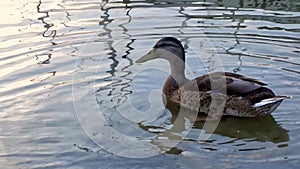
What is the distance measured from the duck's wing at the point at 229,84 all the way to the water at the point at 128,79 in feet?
1.13

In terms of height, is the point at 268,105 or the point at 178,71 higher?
the point at 178,71

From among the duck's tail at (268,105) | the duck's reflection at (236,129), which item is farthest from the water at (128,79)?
the duck's tail at (268,105)

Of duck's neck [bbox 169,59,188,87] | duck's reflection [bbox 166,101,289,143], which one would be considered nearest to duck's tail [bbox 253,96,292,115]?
duck's reflection [bbox 166,101,289,143]

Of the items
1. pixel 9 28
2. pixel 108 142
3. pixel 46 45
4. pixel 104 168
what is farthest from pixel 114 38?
pixel 104 168

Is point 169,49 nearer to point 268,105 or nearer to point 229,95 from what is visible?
point 229,95

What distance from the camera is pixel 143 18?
1051 cm

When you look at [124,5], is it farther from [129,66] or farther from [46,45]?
[129,66]

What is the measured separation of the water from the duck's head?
435 millimetres

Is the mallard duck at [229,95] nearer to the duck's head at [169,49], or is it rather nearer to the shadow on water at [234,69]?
the shadow on water at [234,69]

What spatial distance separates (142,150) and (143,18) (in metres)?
5.07

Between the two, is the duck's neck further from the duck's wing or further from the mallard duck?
the duck's wing

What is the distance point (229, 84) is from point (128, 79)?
163cm

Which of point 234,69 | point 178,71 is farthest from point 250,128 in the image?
point 234,69

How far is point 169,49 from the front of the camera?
735cm
